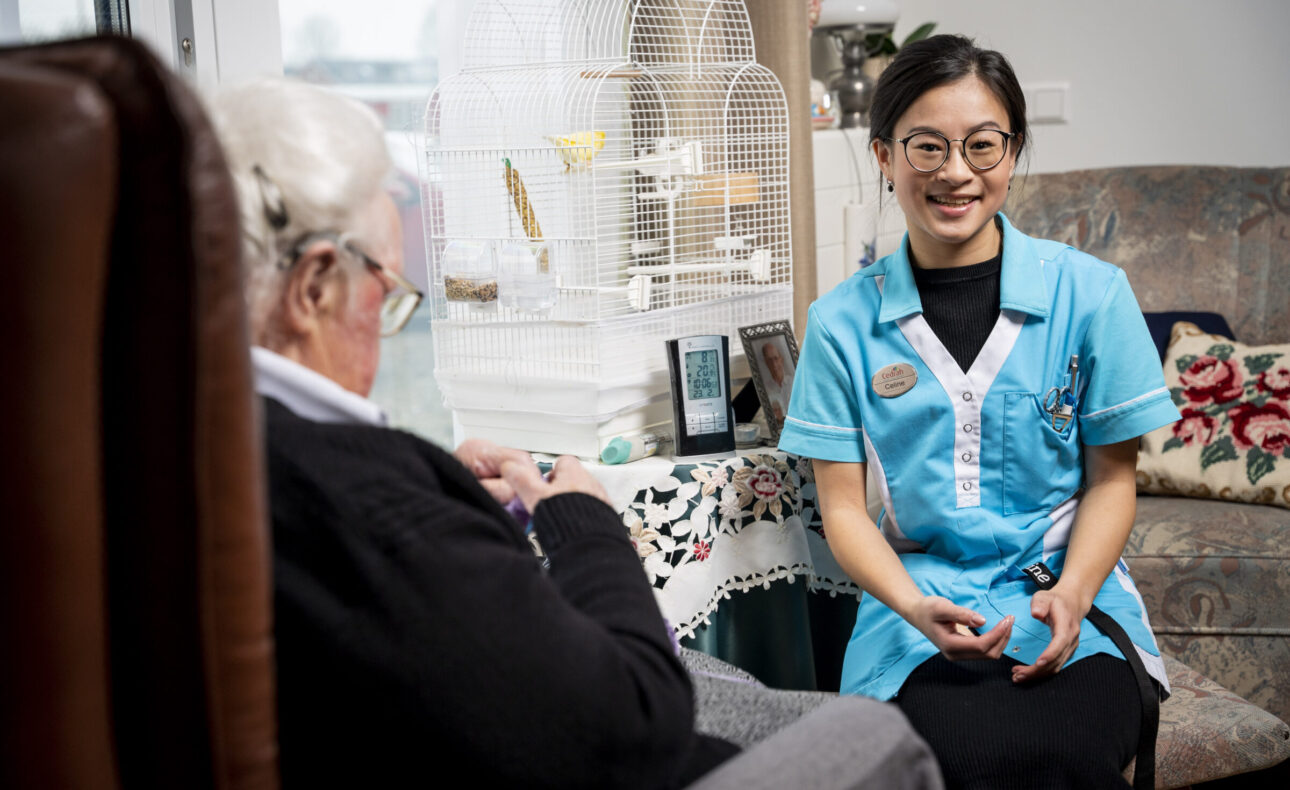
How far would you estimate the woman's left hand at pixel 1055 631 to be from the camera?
4.13ft

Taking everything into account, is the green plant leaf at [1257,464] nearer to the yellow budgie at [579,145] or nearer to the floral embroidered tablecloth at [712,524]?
the floral embroidered tablecloth at [712,524]

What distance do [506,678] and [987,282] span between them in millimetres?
1021

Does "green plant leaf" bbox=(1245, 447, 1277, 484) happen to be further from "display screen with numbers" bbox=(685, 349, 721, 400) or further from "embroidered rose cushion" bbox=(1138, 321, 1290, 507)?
"display screen with numbers" bbox=(685, 349, 721, 400)

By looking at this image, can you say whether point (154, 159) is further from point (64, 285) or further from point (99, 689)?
point (99, 689)

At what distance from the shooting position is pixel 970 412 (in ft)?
4.72

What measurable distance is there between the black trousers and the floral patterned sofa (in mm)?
712

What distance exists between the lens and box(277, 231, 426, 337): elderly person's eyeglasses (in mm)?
792

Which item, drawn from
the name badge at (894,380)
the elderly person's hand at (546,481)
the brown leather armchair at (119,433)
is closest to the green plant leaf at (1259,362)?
the name badge at (894,380)

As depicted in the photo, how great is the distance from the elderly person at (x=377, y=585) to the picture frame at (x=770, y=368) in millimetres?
1023

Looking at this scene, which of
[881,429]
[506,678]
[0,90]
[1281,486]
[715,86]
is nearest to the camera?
[0,90]

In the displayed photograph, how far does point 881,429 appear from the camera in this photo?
4.85 ft

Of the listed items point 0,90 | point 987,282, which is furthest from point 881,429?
point 0,90

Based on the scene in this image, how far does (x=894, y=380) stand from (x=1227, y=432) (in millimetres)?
1003

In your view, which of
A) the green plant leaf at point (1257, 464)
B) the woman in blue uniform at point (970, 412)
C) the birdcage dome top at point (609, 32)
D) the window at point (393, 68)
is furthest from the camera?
the window at point (393, 68)
